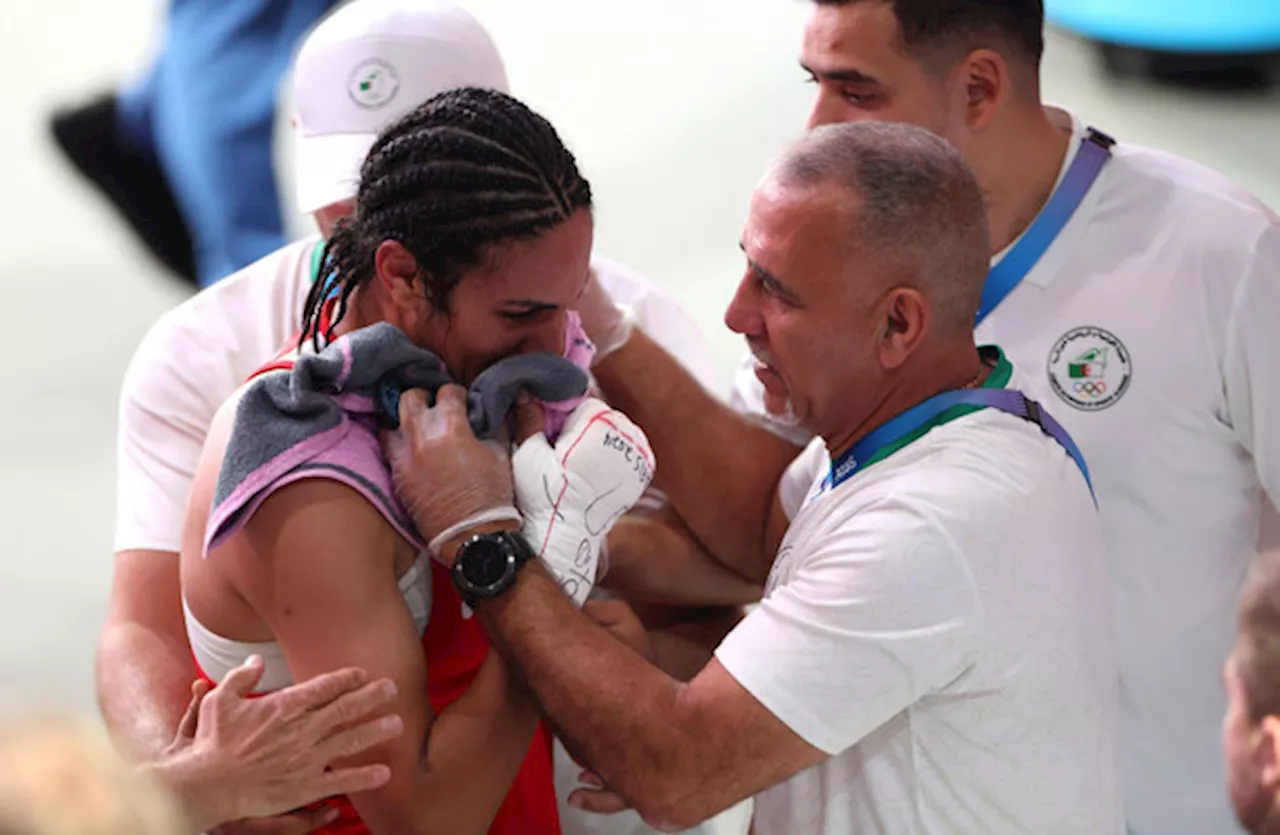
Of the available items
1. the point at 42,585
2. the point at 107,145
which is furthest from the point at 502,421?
the point at 107,145

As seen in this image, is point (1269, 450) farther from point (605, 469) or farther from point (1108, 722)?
point (605, 469)

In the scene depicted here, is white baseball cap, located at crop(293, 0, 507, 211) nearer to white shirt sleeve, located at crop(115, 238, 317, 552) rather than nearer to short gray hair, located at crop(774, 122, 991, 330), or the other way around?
white shirt sleeve, located at crop(115, 238, 317, 552)

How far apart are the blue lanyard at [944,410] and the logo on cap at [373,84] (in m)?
1.09

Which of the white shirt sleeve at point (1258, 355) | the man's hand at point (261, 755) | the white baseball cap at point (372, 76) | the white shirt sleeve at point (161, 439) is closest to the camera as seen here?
the man's hand at point (261, 755)

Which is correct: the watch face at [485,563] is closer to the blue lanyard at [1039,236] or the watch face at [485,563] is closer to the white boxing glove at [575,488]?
the white boxing glove at [575,488]

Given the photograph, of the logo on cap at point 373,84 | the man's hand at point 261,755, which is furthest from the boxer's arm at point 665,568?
the logo on cap at point 373,84

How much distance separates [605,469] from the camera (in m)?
1.84

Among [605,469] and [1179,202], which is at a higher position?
[1179,202]

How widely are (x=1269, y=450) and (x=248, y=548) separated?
1.44m

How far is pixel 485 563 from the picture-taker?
1768 millimetres

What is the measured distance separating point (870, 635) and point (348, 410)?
656 millimetres

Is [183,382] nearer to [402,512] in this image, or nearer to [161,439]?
[161,439]

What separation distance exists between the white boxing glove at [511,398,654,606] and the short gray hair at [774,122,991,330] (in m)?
0.38

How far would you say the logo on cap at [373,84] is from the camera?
2.54m
